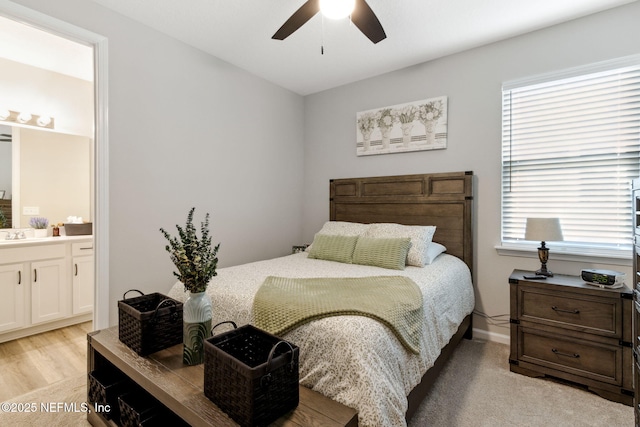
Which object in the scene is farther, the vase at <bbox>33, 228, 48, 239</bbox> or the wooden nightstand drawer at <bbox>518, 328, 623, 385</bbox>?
the vase at <bbox>33, 228, 48, 239</bbox>

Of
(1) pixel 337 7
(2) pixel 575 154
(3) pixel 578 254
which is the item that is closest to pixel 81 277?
(1) pixel 337 7

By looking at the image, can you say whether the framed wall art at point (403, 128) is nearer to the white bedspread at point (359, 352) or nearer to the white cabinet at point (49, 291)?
the white bedspread at point (359, 352)

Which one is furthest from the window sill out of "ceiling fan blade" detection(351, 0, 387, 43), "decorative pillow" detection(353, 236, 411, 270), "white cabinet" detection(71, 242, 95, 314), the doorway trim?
"white cabinet" detection(71, 242, 95, 314)

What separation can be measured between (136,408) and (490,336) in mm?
2777

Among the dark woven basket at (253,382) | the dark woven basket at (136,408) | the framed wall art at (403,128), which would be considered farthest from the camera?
→ the framed wall art at (403,128)

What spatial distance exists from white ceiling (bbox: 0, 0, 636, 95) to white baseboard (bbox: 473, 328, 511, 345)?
8.64ft

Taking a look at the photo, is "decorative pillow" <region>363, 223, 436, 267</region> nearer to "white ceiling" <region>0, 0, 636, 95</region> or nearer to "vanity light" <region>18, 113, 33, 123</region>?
"white ceiling" <region>0, 0, 636, 95</region>

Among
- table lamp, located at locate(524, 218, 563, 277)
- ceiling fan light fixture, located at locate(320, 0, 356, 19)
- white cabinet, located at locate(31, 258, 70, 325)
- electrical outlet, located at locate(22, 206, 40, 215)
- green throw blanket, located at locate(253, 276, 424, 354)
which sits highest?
ceiling fan light fixture, located at locate(320, 0, 356, 19)

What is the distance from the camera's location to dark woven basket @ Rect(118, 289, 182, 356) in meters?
1.57

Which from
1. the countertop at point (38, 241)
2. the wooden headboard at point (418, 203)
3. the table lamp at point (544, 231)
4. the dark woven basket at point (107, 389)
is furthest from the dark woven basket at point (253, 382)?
the countertop at point (38, 241)

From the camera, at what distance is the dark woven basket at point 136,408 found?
1.42 meters

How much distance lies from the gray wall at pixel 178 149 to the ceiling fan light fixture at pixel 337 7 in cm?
162

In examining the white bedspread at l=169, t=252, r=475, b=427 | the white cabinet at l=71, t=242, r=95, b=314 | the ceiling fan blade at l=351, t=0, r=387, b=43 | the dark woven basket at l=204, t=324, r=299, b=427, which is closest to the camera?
the dark woven basket at l=204, t=324, r=299, b=427

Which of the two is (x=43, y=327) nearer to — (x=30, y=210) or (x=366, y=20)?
(x=30, y=210)
